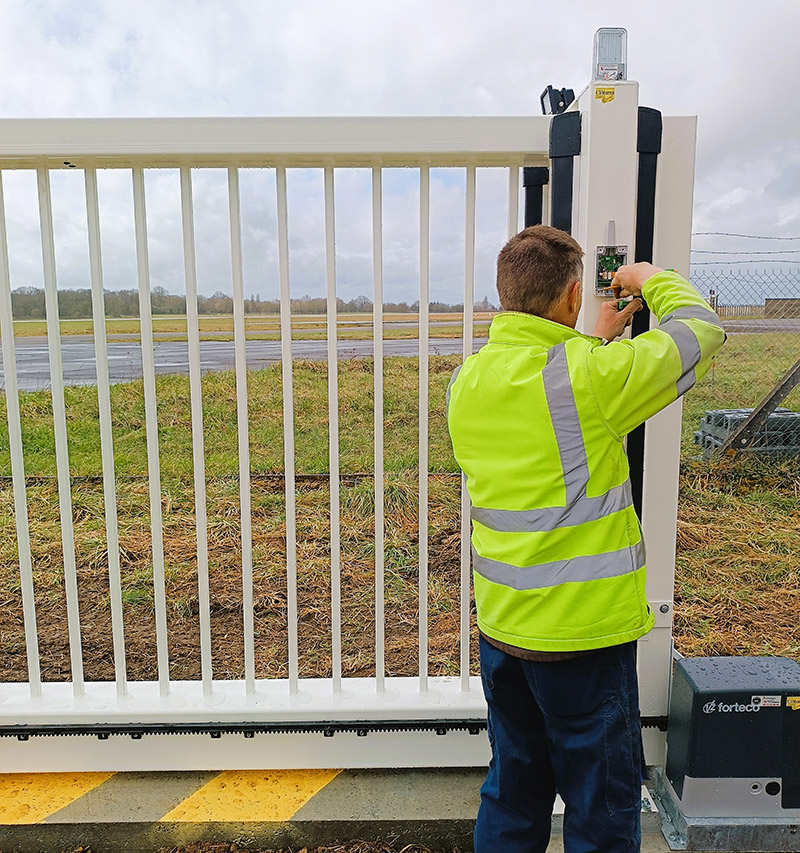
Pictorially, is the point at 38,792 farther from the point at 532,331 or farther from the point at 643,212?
the point at 643,212

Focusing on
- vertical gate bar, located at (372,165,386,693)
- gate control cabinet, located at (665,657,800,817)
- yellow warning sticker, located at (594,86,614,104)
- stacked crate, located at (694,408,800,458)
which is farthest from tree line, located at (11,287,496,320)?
stacked crate, located at (694,408,800,458)

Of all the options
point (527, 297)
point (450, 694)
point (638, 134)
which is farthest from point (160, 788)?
point (638, 134)

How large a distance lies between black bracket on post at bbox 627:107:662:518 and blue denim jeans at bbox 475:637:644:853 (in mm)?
641

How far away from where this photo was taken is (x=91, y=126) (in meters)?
2.24

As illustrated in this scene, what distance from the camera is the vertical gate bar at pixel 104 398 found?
93.7 inches

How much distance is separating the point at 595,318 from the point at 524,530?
2.59ft

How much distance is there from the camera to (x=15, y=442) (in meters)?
2.54

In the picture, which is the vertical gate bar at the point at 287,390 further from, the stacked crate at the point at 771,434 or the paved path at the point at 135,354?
the stacked crate at the point at 771,434

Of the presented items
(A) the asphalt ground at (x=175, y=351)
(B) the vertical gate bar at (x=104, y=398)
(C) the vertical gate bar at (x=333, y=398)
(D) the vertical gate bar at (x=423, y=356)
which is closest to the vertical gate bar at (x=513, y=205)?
(D) the vertical gate bar at (x=423, y=356)

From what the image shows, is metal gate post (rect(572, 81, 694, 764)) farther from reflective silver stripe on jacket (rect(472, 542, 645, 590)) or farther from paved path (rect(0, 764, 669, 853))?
reflective silver stripe on jacket (rect(472, 542, 645, 590))

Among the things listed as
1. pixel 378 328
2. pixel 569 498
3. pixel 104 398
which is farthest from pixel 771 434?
pixel 104 398

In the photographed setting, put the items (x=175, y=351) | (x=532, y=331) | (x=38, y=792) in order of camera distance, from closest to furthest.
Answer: (x=532, y=331)
(x=38, y=792)
(x=175, y=351)

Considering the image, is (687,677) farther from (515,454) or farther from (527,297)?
(527,297)

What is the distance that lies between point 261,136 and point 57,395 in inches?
41.6
